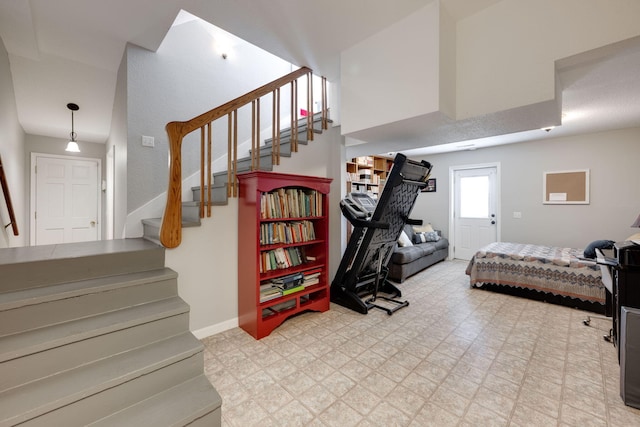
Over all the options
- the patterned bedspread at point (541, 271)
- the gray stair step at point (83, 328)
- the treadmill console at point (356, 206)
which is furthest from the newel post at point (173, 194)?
the patterned bedspread at point (541, 271)

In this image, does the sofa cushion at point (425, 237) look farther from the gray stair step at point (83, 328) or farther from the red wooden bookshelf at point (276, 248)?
the gray stair step at point (83, 328)

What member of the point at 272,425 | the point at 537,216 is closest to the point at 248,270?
the point at 272,425

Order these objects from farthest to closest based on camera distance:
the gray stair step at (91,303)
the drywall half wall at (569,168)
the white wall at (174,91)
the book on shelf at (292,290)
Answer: the drywall half wall at (569,168)
the white wall at (174,91)
the book on shelf at (292,290)
the gray stair step at (91,303)

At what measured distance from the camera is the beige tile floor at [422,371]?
157cm

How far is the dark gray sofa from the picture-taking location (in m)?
4.20

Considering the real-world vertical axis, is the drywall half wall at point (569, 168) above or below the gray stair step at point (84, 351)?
above

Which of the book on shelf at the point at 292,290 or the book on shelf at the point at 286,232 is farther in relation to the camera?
the book on shelf at the point at 292,290

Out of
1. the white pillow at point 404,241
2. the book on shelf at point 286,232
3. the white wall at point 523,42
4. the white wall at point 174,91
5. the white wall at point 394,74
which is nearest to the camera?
the white wall at point 523,42

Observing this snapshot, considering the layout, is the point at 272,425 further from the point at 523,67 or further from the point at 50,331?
the point at 523,67

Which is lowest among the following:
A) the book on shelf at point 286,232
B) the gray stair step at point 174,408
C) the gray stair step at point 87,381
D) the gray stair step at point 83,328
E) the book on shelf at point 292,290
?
the gray stair step at point 174,408

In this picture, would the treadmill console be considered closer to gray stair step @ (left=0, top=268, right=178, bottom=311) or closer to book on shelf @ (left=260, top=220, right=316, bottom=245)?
book on shelf @ (left=260, top=220, right=316, bottom=245)

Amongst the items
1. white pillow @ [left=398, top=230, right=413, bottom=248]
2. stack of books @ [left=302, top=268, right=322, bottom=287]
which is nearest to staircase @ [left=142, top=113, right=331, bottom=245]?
stack of books @ [left=302, top=268, right=322, bottom=287]

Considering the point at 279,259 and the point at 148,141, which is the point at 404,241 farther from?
the point at 148,141

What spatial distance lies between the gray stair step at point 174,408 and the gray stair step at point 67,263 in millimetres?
966
